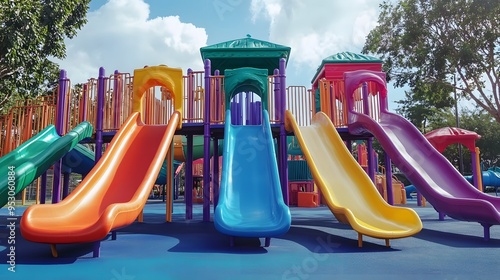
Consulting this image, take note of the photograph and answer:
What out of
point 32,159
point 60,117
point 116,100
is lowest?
point 32,159

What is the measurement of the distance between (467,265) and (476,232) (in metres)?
4.14

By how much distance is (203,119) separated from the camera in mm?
9656

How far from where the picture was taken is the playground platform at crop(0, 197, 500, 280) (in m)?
4.21

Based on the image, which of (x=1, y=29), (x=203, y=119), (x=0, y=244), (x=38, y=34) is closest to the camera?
(x=0, y=244)

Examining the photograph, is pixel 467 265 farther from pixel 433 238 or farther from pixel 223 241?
pixel 223 241

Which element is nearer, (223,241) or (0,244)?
(0,244)

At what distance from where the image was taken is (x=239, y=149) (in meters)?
8.55

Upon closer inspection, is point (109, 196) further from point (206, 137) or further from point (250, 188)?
point (206, 137)

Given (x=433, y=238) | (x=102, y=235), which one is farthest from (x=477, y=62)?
(x=102, y=235)

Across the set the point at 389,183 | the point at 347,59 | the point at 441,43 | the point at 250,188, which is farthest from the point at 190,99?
the point at 441,43

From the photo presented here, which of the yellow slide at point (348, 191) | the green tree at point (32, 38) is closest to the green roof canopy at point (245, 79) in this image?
the yellow slide at point (348, 191)

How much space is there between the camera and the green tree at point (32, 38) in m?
12.5

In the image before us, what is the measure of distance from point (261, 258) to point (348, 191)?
2863mm

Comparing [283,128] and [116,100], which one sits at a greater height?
[116,100]
